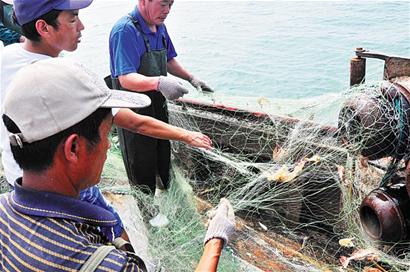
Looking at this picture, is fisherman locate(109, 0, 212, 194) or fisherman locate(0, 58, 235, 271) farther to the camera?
fisherman locate(109, 0, 212, 194)

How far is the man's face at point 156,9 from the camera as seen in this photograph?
11.6 feet

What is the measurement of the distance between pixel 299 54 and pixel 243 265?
12.7 meters

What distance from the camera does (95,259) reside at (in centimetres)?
129

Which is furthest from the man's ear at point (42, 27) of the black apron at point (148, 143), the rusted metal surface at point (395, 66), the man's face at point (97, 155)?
the rusted metal surface at point (395, 66)

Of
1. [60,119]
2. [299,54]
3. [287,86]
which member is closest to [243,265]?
[60,119]

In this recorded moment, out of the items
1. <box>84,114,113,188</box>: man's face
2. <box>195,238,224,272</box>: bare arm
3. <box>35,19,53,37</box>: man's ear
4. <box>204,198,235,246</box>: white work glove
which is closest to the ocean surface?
<box>35,19,53,37</box>: man's ear

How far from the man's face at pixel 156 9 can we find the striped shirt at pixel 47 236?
2.51 metres

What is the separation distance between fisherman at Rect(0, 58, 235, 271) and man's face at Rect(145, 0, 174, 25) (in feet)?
7.42

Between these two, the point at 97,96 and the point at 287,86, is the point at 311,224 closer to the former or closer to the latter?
the point at 97,96

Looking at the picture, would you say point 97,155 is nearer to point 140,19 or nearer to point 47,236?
point 47,236

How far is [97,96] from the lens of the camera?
4.62ft

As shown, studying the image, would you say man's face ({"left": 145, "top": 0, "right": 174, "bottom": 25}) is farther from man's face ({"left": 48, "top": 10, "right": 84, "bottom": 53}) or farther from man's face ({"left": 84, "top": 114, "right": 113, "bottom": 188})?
man's face ({"left": 84, "top": 114, "right": 113, "bottom": 188})

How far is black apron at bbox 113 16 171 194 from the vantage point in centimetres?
371

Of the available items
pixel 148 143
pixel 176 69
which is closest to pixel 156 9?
pixel 176 69
